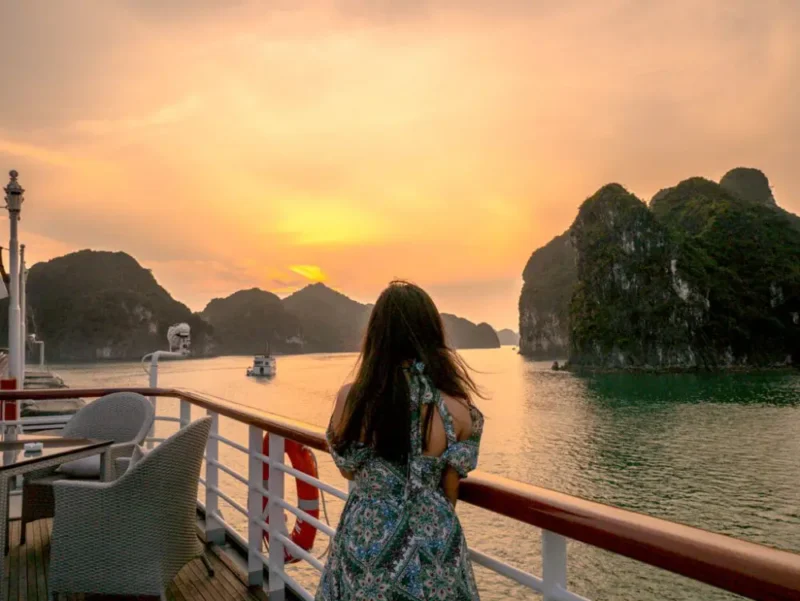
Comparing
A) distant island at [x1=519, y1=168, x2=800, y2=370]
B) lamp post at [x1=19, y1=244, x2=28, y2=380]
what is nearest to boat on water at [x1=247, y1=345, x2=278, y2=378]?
distant island at [x1=519, y1=168, x2=800, y2=370]

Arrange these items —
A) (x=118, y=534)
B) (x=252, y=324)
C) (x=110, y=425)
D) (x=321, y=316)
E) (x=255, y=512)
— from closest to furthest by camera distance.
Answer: (x=118, y=534) → (x=255, y=512) → (x=110, y=425) → (x=252, y=324) → (x=321, y=316)

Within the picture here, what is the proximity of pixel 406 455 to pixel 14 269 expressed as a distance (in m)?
5.95

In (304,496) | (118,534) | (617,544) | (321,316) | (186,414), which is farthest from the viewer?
(321,316)

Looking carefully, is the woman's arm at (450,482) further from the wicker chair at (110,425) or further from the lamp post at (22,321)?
the lamp post at (22,321)

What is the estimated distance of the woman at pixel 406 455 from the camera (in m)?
1.23

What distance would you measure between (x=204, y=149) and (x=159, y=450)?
12590mm

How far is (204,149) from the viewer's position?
1373cm

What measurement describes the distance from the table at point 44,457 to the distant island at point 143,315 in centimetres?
10011

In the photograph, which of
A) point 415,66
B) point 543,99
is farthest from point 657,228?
point 415,66

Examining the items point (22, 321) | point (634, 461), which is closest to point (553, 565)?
point (22, 321)

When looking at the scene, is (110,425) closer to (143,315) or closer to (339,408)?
(339,408)

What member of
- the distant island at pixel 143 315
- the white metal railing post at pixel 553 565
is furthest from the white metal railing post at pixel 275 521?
the distant island at pixel 143 315

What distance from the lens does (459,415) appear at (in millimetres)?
1256

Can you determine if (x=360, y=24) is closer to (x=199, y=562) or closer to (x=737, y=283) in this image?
(x=199, y=562)
